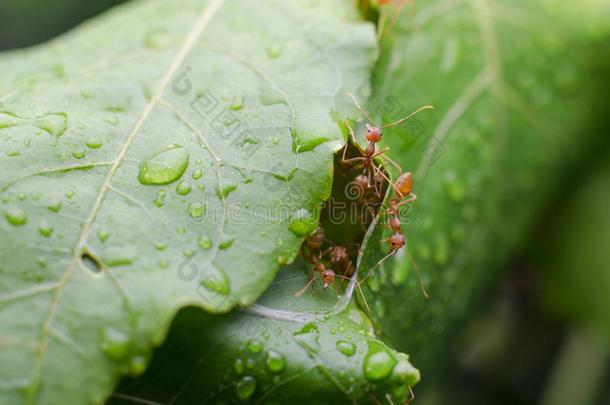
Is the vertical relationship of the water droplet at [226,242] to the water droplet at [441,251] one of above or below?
above

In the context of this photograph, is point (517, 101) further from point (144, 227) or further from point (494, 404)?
point (494, 404)

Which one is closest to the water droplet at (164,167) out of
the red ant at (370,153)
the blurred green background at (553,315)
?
the red ant at (370,153)

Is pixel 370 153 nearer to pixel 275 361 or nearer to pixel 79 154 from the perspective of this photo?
pixel 275 361

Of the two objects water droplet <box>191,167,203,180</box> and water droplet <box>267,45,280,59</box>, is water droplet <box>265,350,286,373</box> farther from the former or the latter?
water droplet <box>267,45,280,59</box>

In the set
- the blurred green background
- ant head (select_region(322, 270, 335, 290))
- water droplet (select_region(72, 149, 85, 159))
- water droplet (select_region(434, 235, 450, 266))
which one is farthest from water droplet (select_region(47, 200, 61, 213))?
the blurred green background

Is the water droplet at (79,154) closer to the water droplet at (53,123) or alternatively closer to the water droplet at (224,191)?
the water droplet at (53,123)

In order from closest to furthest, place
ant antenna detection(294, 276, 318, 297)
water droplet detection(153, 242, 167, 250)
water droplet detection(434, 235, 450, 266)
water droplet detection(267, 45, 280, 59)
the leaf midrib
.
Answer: the leaf midrib, water droplet detection(153, 242, 167, 250), ant antenna detection(294, 276, 318, 297), water droplet detection(267, 45, 280, 59), water droplet detection(434, 235, 450, 266)

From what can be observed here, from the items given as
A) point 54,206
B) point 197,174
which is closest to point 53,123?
point 54,206
